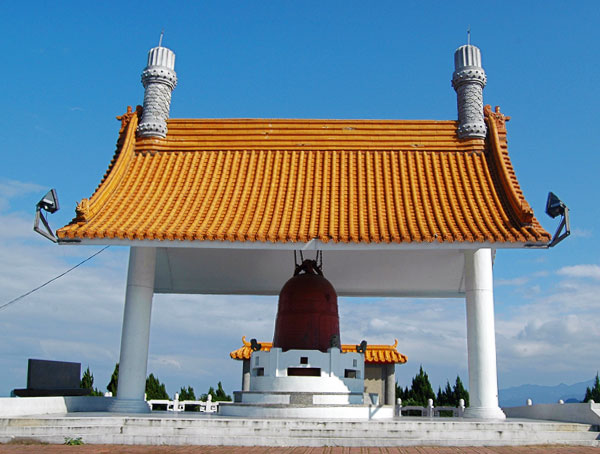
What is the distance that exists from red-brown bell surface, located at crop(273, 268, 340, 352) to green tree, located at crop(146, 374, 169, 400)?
39.4 ft

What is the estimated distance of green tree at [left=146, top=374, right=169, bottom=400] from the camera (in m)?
23.4

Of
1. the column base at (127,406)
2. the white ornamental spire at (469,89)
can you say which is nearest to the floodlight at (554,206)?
the white ornamental spire at (469,89)

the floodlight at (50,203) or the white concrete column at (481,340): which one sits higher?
the floodlight at (50,203)

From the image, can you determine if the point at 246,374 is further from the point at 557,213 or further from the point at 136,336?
the point at 557,213

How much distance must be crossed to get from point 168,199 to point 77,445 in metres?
6.00

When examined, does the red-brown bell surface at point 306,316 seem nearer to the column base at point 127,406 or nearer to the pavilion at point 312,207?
the pavilion at point 312,207

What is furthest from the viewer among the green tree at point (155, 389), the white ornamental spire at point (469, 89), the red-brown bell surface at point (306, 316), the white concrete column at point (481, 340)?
the green tree at point (155, 389)

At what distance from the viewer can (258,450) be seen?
8773 mm

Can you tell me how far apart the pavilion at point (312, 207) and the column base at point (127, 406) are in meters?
0.03

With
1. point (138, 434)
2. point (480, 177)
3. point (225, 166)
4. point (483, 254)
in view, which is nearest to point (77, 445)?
point (138, 434)

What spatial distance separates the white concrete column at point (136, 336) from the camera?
488 inches

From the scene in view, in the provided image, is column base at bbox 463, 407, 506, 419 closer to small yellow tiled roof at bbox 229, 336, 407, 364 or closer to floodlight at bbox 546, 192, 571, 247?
floodlight at bbox 546, 192, 571, 247

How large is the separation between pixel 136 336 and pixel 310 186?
520cm

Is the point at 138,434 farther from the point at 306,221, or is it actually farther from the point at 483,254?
the point at 483,254
